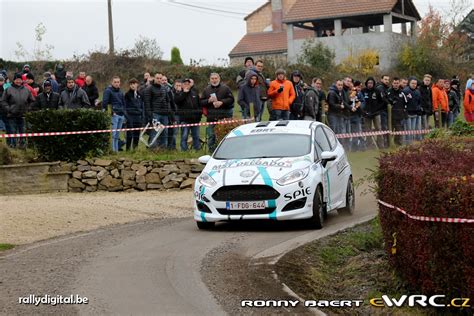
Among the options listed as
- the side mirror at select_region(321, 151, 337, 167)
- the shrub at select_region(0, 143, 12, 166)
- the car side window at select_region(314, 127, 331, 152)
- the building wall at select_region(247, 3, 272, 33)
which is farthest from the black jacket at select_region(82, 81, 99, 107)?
the building wall at select_region(247, 3, 272, 33)

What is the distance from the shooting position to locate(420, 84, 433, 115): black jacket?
94.0 feet

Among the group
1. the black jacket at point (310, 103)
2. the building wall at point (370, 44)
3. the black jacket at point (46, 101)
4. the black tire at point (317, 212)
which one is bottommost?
the black tire at point (317, 212)

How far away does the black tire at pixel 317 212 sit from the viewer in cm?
1457

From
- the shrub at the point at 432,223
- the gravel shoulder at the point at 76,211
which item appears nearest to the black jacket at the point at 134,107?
the gravel shoulder at the point at 76,211

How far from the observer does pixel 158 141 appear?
22531mm

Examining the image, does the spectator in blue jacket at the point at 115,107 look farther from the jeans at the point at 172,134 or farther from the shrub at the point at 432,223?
the shrub at the point at 432,223

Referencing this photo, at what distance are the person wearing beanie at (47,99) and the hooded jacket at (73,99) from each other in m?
0.16

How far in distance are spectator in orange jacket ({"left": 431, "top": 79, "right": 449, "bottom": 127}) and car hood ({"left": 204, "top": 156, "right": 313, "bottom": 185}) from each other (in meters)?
14.9

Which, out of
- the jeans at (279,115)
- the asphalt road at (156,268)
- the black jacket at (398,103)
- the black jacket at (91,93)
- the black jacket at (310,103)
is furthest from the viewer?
the black jacket at (398,103)

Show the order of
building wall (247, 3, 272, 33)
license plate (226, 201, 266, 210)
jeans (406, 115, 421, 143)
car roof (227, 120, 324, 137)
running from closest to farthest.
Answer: license plate (226, 201, 266, 210), car roof (227, 120, 324, 137), jeans (406, 115, 421, 143), building wall (247, 3, 272, 33)

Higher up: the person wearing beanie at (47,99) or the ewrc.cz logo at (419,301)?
the person wearing beanie at (47,99)

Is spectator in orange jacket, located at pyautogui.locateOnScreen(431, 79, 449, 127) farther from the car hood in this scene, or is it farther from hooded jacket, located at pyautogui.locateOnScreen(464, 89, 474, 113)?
the car hood

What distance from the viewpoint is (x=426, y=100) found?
2878 cm

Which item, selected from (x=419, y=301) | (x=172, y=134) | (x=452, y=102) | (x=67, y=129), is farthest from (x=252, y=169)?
(x=452, y=102)
